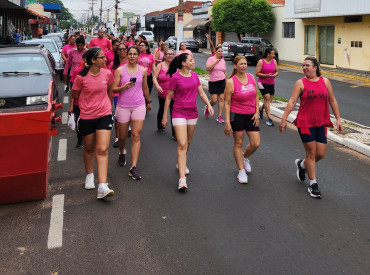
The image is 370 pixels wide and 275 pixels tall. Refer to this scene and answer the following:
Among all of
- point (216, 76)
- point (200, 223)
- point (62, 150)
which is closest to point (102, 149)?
point (200, 223)

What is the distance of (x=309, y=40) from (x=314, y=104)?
24.4 metres

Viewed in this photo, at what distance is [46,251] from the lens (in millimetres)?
3988

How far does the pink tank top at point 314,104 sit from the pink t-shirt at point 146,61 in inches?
178

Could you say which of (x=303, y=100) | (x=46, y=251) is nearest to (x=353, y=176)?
(x=303, y=100)

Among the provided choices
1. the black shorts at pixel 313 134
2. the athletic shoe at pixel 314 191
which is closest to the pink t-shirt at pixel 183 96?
the black shorts at pixel 313 134

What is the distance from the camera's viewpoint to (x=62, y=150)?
7535 mm

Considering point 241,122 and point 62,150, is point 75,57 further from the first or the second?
point 241,122

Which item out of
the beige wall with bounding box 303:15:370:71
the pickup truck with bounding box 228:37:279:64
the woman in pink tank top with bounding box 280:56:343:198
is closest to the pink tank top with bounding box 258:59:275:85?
the woman in pink tank top with bounding box 280:56:343:198

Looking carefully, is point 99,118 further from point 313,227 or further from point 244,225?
point 313,227

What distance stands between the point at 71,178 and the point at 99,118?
1.25 m

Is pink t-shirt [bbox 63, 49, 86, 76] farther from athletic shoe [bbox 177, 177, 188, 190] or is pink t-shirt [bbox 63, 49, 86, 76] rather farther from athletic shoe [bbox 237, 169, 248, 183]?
athletic shoe [bbox 237, 169, 248, 183]

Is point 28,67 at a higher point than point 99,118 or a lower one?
higher

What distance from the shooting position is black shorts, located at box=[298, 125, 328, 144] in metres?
5.39

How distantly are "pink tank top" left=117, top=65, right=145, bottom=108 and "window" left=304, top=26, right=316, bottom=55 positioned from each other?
23872 millimetres
